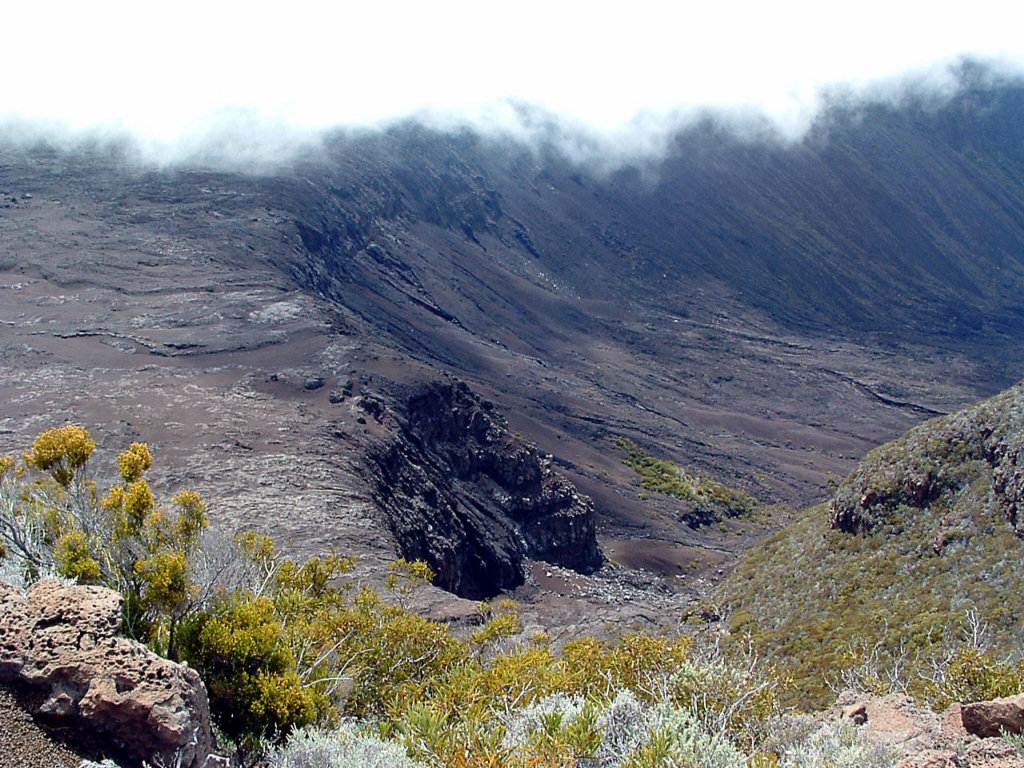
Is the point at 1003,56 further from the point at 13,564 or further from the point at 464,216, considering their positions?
the point at 13,564

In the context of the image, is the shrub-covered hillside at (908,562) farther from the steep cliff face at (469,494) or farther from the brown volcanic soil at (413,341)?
the steep cliff face at (469,494)

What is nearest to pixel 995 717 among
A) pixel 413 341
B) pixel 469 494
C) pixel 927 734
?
pixel 927 734

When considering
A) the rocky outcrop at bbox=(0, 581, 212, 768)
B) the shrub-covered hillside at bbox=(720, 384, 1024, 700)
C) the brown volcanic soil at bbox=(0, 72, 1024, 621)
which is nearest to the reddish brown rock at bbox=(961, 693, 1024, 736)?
the rocky outcrop at bbox=(0, 581, 212, 768)

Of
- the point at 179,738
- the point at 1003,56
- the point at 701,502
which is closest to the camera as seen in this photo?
the point at 179,738

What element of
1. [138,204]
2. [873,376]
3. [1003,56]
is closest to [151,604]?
[138,204]

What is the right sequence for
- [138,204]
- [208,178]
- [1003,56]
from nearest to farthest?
[138,204] → [208,178] → [1003,56]

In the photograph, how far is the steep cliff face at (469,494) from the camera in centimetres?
3575

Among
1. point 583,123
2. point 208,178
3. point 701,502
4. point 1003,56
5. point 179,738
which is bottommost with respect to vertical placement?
point 701,502

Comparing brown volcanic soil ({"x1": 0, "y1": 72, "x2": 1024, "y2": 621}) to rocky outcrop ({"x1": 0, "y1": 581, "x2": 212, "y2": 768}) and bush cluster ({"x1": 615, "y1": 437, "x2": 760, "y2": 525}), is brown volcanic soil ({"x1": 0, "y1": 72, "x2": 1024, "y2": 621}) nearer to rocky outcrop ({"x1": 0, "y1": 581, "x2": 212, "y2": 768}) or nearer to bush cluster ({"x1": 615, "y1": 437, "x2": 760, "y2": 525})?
bush cluster ({"x1": 615, "y1": 437, "x2": 760, "y2": 525})

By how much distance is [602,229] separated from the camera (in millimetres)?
119625

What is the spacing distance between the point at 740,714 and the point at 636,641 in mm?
1858

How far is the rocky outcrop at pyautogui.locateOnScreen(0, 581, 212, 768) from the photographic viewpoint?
6.10 metres

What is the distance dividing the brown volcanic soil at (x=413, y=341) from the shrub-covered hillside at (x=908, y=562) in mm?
10335

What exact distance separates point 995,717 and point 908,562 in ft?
63.7
